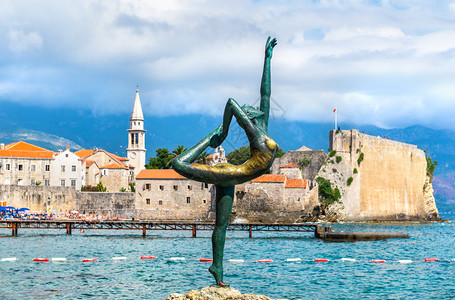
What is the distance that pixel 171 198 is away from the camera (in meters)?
74.7

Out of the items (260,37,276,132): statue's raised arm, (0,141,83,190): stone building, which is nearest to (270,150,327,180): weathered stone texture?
(0,141,83,190): stone building

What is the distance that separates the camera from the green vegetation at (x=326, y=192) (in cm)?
8025

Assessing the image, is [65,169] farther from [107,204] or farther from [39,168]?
[107,204]

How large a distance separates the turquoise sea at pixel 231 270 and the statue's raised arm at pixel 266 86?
1118 cm

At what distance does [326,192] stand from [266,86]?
6907cm

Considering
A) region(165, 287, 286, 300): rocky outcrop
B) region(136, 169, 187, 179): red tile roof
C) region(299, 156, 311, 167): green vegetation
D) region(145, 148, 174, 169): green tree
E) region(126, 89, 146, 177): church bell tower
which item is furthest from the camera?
region(126, 89, 146, 177): church bell tower

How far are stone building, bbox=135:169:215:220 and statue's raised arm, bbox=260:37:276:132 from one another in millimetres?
61770

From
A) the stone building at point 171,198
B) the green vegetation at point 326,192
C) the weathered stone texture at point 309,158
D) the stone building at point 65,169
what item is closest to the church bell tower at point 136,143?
the stone building at point 65,169

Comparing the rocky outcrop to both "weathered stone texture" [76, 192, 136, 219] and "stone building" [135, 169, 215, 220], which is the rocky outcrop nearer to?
"stone building" [135, 169, 215, 220]

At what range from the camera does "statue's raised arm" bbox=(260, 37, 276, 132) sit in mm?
12109

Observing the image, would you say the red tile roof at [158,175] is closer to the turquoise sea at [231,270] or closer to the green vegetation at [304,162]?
the green vegetation at [304,162]

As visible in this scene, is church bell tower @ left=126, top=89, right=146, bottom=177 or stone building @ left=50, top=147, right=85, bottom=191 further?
church bell tower @ left=126, top=89, right=146, bottom=177

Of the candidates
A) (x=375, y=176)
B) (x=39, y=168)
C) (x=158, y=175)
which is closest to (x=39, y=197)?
(x=39, y=168)

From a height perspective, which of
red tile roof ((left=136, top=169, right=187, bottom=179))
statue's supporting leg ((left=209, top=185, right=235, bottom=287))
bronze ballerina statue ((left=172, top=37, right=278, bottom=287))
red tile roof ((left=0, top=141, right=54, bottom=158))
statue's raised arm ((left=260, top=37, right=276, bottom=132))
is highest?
red tile roof ((left=0, top=141, right=54, bottom=158))
